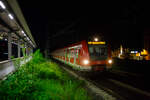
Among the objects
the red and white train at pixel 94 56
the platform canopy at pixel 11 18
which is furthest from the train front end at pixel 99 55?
the platform canopy at pixel 11 18

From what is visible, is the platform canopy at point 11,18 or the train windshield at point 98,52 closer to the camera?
the platform canopy at point 11,18

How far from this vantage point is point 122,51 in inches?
1136

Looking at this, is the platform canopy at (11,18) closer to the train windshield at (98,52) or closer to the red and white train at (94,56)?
the red and white train at (94,56)

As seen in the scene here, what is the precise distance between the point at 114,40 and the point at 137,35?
5.41 m

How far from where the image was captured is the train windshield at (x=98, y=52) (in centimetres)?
853

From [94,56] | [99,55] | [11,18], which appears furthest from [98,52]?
[11,18]

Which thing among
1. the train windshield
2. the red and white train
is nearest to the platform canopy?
the red and white train

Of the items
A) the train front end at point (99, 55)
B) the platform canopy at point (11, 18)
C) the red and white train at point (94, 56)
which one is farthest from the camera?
the train front end at point (99, 55)

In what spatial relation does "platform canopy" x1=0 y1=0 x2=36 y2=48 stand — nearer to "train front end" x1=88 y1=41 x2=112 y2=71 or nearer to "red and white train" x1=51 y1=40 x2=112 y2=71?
"red and white train" x1=51 y1=40 x2=112 y2=71

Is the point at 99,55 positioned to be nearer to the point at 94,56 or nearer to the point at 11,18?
the point at 94,56

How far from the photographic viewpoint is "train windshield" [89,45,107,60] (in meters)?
8.53

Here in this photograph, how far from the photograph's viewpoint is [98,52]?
8.73 m

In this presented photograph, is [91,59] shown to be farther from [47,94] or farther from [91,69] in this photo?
[47,94]

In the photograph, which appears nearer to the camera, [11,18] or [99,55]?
[11,18]
